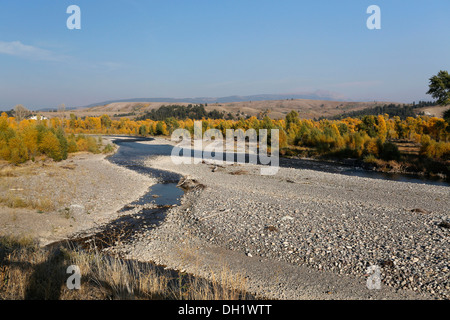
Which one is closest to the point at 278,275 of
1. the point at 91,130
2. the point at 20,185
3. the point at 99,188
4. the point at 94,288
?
the point at 94,288

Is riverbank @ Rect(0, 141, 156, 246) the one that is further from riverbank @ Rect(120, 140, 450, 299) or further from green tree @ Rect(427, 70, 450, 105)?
green tree @ Rect(427, 70, 450, 105)

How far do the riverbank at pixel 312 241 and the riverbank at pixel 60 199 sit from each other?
381cm

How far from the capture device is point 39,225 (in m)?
12.6

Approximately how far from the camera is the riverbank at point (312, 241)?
8.37 m

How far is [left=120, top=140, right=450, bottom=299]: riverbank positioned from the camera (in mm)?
8367

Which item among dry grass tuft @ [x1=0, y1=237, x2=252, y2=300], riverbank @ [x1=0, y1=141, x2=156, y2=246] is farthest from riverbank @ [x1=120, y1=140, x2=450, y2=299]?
riverbank @ [x1=0, y1=141, x2=156, y2=246]

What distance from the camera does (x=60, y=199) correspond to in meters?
16.8

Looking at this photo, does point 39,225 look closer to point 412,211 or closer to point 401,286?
point 401,286

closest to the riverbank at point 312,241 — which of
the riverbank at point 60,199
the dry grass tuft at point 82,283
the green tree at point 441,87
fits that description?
the dry grass tuft at point 82,283

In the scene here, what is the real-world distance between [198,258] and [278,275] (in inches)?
118

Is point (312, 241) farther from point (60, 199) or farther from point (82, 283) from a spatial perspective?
point (60, 199)

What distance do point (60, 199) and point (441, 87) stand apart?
127ft

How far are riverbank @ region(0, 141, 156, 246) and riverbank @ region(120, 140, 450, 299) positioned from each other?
3.81m

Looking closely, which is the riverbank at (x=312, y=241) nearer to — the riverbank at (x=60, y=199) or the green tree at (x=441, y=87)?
the riverbank at (x=60, y=199)
